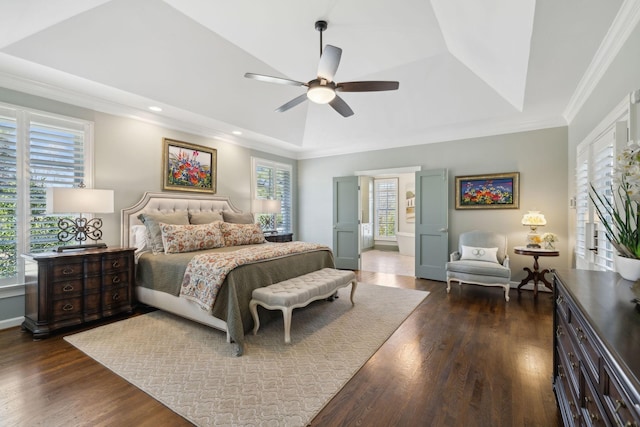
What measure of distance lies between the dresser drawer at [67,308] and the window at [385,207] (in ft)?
26.3

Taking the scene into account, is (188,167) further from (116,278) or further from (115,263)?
(116,278)

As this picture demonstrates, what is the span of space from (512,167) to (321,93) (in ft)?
12.7

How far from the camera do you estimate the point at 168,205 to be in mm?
4523

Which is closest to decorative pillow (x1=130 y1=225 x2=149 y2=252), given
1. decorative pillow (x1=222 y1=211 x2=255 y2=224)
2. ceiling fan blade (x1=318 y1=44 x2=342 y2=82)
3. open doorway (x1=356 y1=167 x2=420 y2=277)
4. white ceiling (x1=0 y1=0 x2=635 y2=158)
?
decorative pillow (x1=222 y1=211 x2=255 y2=224)

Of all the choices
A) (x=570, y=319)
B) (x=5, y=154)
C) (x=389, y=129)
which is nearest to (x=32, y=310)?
(x=5, y=154)

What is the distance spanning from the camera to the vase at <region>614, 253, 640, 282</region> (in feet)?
4.84

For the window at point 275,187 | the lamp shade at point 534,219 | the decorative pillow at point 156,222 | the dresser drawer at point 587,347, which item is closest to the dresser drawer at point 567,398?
the dresser drawer at point 587,347

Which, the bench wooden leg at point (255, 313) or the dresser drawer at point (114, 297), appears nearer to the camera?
the bench wooden leg at point (255, 313)

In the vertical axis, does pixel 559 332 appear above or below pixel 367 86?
below

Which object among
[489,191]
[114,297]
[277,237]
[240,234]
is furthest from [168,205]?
[489,191]

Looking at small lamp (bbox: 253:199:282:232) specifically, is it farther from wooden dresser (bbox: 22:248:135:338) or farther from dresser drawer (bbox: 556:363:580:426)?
dresser drawer (bbox: 556:363:580:426)

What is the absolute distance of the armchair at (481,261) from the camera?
4.20 m

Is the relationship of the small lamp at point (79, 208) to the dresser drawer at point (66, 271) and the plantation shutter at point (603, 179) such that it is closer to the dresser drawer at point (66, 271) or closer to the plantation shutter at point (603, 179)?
the dresser drawer at point (66, 271)

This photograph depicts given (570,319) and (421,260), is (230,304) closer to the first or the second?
(570,319)
